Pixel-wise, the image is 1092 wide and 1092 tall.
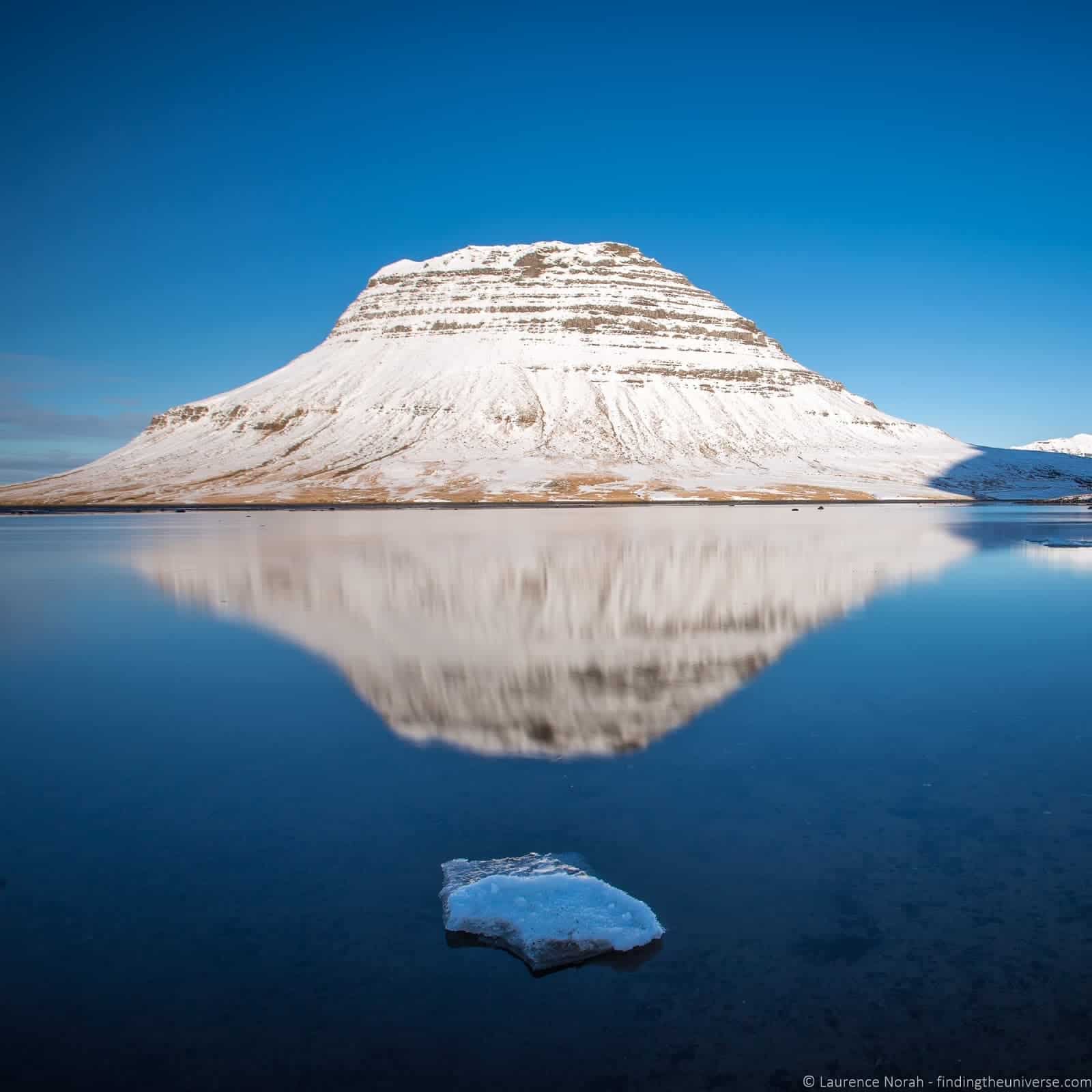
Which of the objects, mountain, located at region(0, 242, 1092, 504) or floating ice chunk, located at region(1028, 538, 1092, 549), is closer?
floating ice chunk, located at region(1028, 538, 1092, 549)

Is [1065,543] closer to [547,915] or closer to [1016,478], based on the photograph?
[547,915]

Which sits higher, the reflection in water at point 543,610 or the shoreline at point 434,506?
the shoreline at point 434,506

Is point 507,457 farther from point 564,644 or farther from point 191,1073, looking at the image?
point 191,1073

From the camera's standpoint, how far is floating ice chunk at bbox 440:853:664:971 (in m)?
6.84

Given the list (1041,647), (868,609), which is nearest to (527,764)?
(1041,647)

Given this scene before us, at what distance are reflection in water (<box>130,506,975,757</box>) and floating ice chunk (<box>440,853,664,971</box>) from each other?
394cm

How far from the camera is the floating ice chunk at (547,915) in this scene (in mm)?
6840

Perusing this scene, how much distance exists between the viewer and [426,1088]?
5.25 meters

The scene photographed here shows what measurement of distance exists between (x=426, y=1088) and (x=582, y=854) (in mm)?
3342

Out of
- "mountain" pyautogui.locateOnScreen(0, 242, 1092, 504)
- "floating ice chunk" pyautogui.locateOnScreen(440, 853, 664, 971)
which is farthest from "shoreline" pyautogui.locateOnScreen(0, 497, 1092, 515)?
"floating ice chunk" pyautogui.locateOnScreen(440, 853, 664, 971)

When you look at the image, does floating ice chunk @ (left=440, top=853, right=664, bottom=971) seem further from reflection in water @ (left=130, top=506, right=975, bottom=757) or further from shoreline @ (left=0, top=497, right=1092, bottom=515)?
shoreline @ (left=0, top=497, right=1092, bottom=515)

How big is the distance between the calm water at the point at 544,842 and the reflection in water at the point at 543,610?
0.51 ft

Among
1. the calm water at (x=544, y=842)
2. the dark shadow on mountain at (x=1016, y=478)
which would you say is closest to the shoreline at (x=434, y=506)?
the dark shadow on mountain at (x=1016, y=478)

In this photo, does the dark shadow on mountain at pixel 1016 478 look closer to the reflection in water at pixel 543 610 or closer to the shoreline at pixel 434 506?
the shoreline at pixel 434 506
